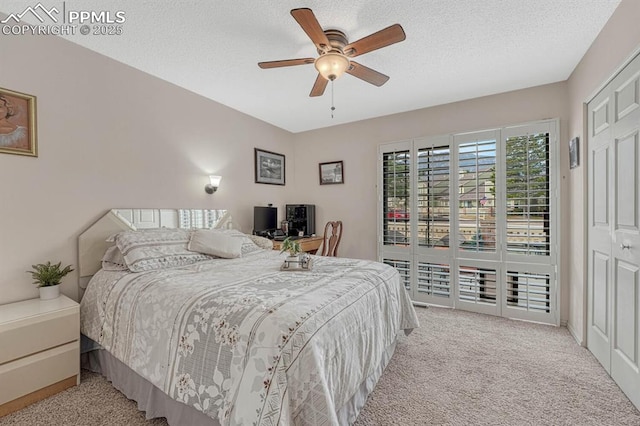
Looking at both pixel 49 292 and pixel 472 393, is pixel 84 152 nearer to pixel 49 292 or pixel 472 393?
pixel 49 292

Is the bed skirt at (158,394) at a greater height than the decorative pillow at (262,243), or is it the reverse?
the decorative pillow at (262,243)

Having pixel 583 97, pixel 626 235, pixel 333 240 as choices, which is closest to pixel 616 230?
pixel 626 235

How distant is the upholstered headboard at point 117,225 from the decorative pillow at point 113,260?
126 mm

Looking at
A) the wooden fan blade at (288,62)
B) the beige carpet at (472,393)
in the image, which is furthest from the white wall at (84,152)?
the wooden fan blade at (288,62)

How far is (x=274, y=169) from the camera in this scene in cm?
459

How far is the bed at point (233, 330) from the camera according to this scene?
122 centimetres

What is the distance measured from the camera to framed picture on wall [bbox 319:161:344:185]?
14.9 ft

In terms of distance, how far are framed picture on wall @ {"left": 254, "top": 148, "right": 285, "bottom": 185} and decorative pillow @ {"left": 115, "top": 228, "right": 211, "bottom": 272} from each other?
1763mm

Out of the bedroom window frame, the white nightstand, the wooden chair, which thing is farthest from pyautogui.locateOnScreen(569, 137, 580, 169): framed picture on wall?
the white nightstand

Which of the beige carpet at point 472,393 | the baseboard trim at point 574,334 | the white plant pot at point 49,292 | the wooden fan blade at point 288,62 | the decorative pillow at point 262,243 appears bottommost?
the beige carpet at point 472,393

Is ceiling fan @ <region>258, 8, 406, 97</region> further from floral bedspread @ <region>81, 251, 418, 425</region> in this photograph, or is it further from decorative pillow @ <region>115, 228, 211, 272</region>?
decorative pillow @ <region>115, 228, 211, 272</region>

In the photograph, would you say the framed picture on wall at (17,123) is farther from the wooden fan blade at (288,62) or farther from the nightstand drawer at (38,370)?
the wooden fan blade at (288,62)

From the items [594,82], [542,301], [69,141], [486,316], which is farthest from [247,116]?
[542,301]

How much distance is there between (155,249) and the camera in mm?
2426
